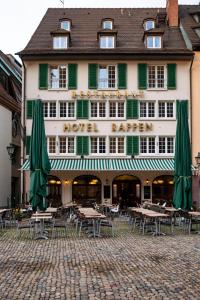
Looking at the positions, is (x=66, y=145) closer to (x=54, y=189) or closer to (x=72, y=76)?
(x=54, y=189)

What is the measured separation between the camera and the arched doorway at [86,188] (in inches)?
1421

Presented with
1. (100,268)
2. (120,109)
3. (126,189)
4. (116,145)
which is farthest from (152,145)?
(100,268)

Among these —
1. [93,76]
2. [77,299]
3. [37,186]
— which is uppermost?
[93,76]

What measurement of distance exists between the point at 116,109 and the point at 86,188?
222 inches

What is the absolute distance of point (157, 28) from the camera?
38.3m

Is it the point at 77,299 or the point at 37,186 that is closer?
the point at 77,299

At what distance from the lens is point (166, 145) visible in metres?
35.8

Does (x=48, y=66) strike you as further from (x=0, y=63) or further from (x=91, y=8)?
(x=91, y=8)

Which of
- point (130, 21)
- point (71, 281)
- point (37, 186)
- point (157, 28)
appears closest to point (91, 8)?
point (130, 21)

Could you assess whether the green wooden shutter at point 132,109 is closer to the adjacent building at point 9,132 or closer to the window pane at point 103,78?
the window pane at point 103,78

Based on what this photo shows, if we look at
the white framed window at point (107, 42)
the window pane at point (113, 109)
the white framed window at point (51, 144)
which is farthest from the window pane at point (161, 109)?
the white framed window at point (51, 144)

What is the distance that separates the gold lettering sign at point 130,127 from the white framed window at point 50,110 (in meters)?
3.97

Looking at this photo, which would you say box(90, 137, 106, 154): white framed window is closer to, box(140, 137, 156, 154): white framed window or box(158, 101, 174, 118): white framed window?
box(140, 137, 156, 154): white framed window

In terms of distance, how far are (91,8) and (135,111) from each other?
10.7 meters
